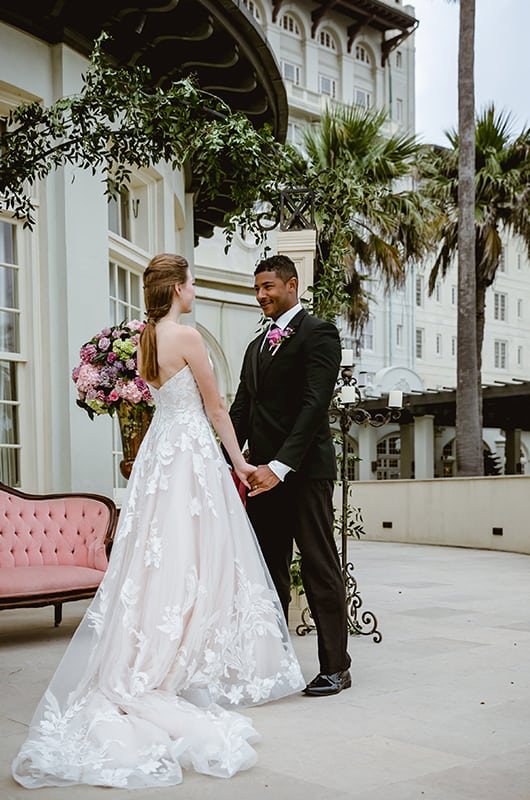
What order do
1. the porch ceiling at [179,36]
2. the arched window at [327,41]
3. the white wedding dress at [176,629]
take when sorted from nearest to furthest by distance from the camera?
the white wedding dress at [176,629]
the porch ceiling at [179,36]
the arched window at [327,41]

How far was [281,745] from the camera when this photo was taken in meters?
3.70

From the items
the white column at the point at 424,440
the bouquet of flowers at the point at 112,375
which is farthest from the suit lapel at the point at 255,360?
the white column at the point at 424,440

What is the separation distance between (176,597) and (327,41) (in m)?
36.2

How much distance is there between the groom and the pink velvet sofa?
215cm

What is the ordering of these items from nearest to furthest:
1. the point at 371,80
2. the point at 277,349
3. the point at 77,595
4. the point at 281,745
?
the point at 281,745
the point at 277,349
the point at 77,595
the point at 371,80

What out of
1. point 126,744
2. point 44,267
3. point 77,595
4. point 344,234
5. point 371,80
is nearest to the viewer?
point 126,744

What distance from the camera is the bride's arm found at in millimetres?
4266

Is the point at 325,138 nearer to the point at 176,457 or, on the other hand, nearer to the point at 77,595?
the point at 77,595

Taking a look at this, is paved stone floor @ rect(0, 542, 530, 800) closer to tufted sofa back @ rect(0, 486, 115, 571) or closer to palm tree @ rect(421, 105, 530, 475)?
tufted sofa back @ rect(0, 486, 115, 571)

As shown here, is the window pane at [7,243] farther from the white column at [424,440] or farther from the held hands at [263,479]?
the white column at [424,440]

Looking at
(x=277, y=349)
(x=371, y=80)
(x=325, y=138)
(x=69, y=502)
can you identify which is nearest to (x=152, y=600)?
(x=277, y=349)

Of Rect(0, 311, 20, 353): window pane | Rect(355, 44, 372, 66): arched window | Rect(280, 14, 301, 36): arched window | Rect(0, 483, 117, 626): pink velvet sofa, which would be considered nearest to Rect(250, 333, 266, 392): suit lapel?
Rect(0, 483, 117, 626): pink velvet sofa

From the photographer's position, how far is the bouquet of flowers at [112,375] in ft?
22.4

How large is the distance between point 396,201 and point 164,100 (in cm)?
1197
